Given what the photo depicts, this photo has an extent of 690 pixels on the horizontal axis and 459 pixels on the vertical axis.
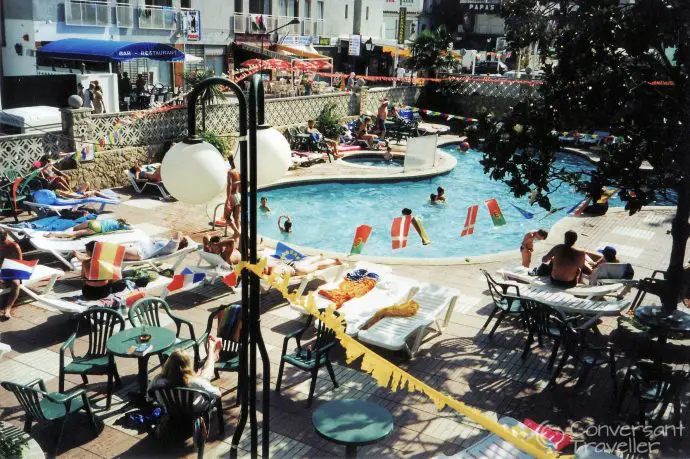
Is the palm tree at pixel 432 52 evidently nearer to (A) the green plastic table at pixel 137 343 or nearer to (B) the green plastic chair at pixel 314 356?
(B) the green plastic chair at pixel 314 356

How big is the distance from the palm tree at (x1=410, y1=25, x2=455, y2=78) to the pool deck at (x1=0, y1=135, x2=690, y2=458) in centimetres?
2515

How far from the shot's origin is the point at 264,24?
38.3 metres

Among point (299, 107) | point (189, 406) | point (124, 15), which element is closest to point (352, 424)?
point (189, 406)

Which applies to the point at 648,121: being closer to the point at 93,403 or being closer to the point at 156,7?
the point at 93,403

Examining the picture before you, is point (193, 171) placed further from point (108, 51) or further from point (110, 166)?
point (108, 51)

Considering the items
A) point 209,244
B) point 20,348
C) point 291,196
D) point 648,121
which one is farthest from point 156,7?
point 648,121

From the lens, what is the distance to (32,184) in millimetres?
15352

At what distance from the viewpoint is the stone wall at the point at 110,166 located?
1680 cm

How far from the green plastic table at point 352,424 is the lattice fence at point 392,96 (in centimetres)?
2305

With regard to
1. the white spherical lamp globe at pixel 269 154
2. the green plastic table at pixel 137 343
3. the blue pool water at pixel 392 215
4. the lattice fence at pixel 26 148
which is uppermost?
the white spherical lamp globe at pixel 269 154

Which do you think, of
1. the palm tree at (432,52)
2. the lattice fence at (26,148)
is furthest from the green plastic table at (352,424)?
the palm tree at (432,52)

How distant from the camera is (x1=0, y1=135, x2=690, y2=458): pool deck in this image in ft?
22.1

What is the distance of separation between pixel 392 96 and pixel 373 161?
826cm

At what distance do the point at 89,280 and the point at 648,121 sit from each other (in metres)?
7.68
